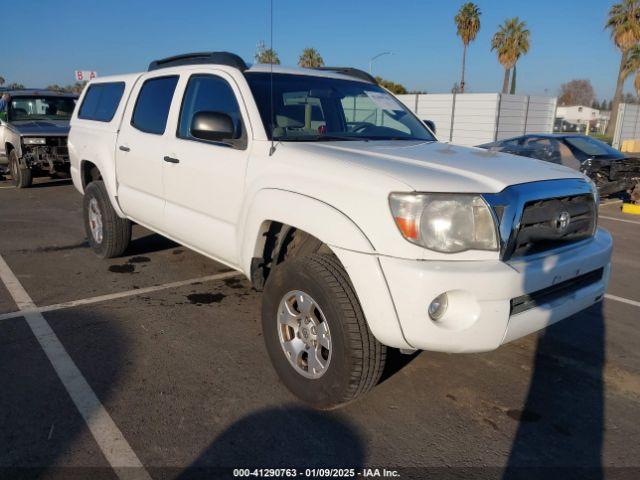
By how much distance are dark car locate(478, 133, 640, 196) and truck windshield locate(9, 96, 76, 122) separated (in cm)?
923

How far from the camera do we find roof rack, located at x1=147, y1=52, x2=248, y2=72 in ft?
12.7

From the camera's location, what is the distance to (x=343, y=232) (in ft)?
8.70

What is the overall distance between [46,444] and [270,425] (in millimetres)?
1102

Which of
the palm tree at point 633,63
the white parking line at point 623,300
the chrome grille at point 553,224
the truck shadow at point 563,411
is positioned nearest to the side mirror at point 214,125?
the chrome grille at point 553,224

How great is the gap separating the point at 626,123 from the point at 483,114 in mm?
13162

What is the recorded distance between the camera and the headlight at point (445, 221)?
2521 millimetres

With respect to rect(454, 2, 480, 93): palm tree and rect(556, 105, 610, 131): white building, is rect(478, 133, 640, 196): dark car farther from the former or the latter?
rect(556, 105, 610, 131): white building

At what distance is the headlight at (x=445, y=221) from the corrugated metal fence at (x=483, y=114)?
66.9 ft

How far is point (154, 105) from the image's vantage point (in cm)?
469

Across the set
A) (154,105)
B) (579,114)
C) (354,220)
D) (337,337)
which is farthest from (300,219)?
(579,114)

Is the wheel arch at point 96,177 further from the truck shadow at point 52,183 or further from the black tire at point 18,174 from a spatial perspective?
the truck shadow at point 52,183

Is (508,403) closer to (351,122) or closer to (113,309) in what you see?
(351,122)

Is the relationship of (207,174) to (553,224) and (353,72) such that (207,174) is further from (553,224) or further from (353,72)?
(553,224)

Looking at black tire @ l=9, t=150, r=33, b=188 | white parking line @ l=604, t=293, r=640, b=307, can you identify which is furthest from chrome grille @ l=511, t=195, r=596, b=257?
black tire @ l=9, t=150, r=33, b=188
